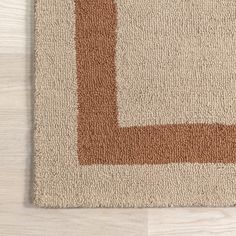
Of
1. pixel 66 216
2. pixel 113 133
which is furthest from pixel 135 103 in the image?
pixel 66 216

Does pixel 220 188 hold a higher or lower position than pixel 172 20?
lower

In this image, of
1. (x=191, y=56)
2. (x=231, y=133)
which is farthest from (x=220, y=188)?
(x=191, y=56)

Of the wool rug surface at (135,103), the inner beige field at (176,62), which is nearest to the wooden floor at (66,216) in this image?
the wool rug surface at (135,103)

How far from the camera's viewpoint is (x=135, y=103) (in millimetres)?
644

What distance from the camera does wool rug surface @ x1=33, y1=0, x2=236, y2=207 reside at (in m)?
0.63

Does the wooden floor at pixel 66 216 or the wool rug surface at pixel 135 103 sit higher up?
the wool rug surface at pixel 135 103

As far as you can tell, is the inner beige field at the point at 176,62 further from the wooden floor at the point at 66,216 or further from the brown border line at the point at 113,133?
the wooden floor at the point at 66,216

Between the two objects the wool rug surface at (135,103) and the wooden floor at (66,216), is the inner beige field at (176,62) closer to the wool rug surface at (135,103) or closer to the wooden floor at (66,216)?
the wool rug surface at (135,103)

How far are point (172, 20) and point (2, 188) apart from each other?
1.18 feet

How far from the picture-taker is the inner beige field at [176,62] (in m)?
0.64

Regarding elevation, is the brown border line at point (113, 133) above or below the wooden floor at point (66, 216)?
above

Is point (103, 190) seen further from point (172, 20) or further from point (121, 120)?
point (172, 20)

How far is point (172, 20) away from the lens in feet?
2.15

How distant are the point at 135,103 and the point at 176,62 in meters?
0.09
